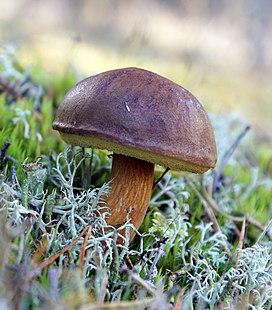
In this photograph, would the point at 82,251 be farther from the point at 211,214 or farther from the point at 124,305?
the point at 211,214

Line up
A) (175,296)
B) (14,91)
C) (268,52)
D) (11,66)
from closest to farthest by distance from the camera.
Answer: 1. (175,296)
2. (14,91)
3. (11,66)
4. (268,52)

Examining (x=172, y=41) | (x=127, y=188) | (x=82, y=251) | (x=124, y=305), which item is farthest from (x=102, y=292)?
(x=172, y=41)

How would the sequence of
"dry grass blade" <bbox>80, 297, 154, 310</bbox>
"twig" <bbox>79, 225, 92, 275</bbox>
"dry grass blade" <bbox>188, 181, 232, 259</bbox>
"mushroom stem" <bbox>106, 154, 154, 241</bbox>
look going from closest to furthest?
"dry grass blade" <bbox>80, 297, 154, 310</bbox> → "twig" <bbox>79, 225, 92, 275</bbox> → "mushroom stem" <bbox>106, 154, 154, 241</bbox> → "dry grass blade" <bbox>188, 181, 232, 259</bbox>

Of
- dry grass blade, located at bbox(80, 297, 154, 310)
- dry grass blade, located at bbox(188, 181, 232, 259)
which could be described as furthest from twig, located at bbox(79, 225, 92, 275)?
dry grass blade, located at bbox(188, 181, 232, 259)

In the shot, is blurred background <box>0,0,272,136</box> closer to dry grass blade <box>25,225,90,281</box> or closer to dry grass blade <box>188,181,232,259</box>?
dry grass blade <box>188,181,232,259</box>

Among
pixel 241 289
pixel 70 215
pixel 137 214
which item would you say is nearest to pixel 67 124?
pixel 70 215

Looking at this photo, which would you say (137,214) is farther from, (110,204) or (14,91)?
(14,91)
